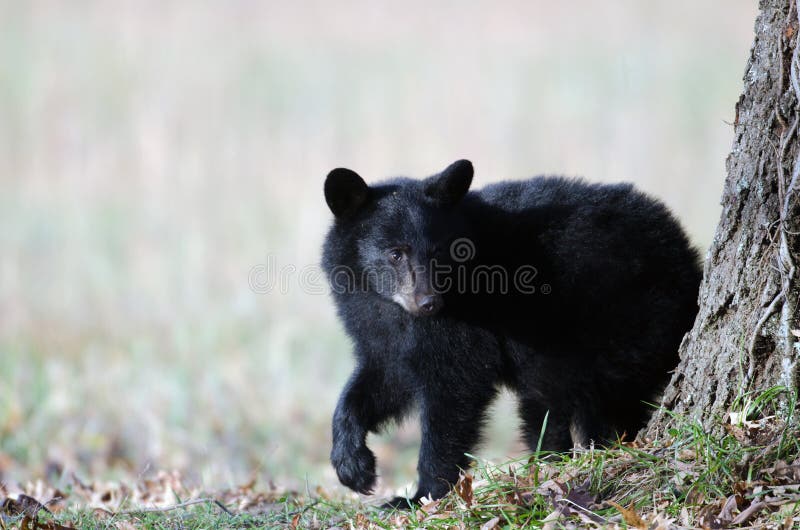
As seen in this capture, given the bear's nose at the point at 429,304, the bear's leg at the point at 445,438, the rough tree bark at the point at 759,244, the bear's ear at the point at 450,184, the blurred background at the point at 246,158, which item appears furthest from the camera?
the blurred background at the point at 246,158

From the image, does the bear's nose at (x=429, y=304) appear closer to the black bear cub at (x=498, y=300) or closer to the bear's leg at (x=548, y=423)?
the black bear cub at (x=498, y=300)

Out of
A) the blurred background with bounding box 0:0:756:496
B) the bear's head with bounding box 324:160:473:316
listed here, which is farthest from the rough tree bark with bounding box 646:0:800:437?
the blurred background with bounding box 0:0:756:496

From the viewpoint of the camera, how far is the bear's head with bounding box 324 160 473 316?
14.9 ft

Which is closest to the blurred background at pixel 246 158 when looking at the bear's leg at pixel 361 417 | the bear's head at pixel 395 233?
the bear's leg at pixel 361 417

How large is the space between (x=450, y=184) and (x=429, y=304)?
715 millimetres

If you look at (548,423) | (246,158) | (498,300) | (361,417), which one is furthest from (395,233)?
(246,158)

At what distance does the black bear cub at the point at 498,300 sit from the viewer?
14.8 feet

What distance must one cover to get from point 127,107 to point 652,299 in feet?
31.7

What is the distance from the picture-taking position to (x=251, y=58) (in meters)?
13.3

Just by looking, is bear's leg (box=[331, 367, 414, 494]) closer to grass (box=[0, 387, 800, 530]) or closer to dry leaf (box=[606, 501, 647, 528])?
grass (box=[0, 387, 800, 530])

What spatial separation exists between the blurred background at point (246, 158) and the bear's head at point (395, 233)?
328cm

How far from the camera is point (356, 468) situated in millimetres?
4664

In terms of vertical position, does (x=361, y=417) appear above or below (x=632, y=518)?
above

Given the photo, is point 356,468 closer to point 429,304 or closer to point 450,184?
point 429,304
